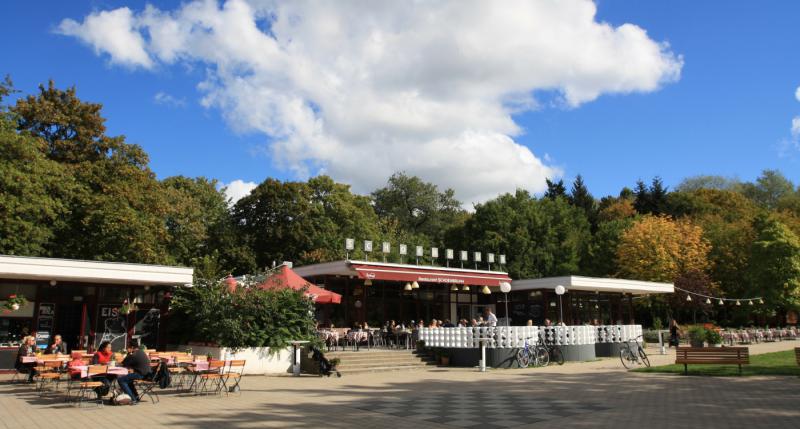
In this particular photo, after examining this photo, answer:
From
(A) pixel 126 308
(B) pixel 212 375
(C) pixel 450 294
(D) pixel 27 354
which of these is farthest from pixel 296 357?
(C) pixel 450 294

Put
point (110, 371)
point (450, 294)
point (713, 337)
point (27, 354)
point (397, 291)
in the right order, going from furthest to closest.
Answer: point (450, 294) < point (397, 291) < point (713, 337) < point (27, 354) < point (110, 371)

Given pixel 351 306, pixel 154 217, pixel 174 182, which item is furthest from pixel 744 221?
pixel 174 182

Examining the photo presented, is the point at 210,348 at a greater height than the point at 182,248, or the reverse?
the point at 182,248

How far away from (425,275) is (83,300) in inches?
490

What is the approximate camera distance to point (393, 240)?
46781mm

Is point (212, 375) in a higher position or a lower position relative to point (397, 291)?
lower

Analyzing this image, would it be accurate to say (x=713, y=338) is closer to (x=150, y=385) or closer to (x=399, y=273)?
(x=399, y=273)

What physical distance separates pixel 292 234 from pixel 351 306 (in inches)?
634

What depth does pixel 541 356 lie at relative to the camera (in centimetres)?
1811

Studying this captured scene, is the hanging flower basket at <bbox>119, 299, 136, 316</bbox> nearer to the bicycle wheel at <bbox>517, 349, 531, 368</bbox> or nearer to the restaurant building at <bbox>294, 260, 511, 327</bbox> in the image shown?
the restaurant building at <bbox>294, 260, 511, 327</bbox>

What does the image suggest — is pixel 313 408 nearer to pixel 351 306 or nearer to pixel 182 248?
pixel 351 306

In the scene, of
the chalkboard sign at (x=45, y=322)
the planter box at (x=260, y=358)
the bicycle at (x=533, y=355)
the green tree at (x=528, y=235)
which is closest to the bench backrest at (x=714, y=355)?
the bicycle at (x=533, y=355)

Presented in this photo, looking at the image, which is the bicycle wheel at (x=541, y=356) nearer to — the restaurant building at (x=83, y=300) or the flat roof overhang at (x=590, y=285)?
the flat roof overhang at (x=590, y=285)

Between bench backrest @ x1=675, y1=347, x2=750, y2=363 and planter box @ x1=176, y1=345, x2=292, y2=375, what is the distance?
A: 10.2m
